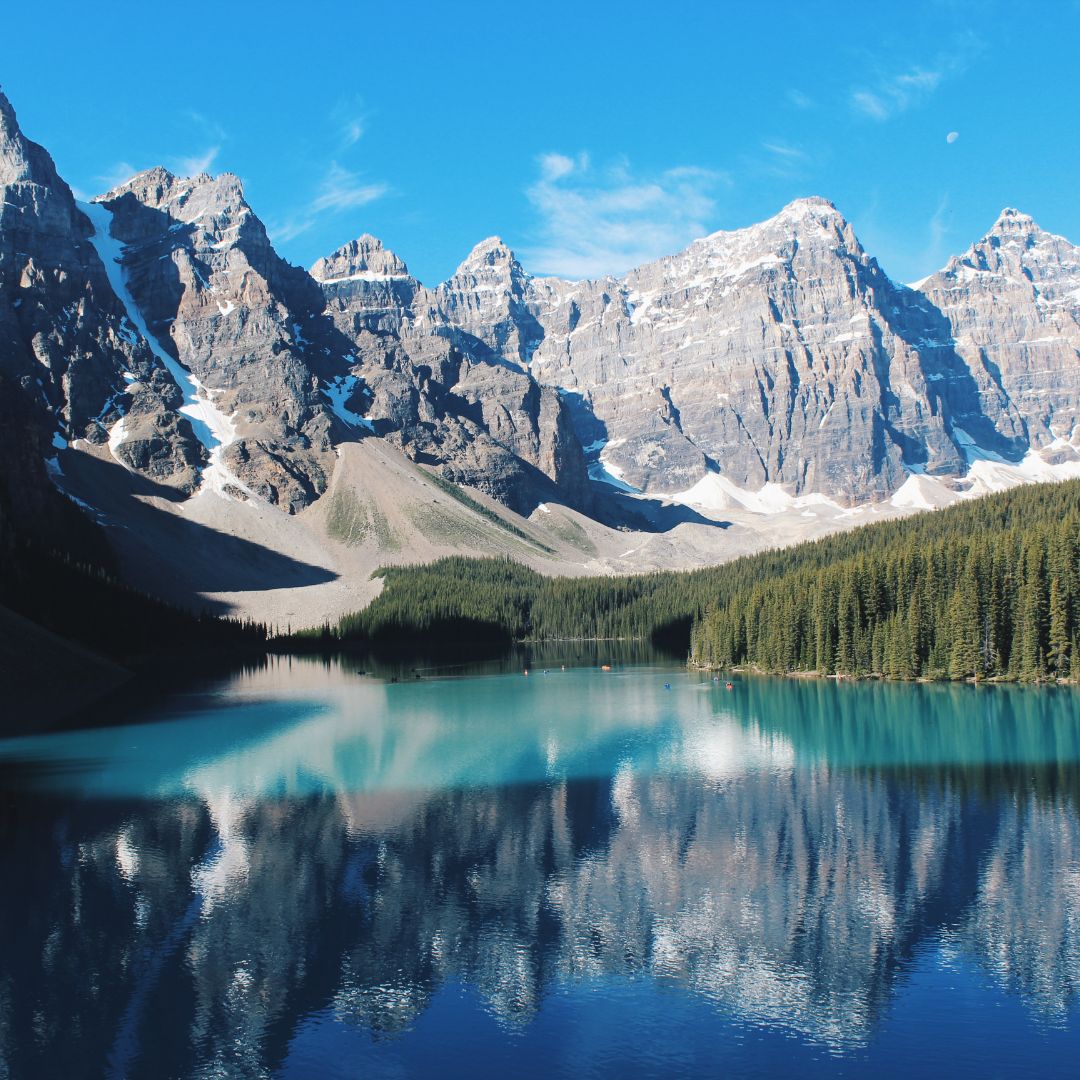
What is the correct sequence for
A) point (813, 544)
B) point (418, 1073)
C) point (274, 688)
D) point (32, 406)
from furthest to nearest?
point (32, 406) < point (813, 544) < point (274, 688) < point (418, 1073)

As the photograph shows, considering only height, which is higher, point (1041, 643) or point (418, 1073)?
point (1041, 643)

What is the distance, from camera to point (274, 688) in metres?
108

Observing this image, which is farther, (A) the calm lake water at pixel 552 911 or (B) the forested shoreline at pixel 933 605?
(B) the forested shoreline at pixel 933 605

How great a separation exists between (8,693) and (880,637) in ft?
243

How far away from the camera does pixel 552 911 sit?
3028cm

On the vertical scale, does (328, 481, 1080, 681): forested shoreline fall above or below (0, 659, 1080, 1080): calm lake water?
above

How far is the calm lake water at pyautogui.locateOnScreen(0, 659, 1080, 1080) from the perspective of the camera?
72.5 feet

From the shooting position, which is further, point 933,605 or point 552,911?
point 933,605

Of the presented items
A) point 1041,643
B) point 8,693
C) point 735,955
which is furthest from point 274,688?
point 735,955

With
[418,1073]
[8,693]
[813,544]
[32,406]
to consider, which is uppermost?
[32,406]

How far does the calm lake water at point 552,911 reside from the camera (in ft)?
72.5

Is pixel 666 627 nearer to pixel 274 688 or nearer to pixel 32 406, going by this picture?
pixel 274 688

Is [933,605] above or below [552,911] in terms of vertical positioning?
above

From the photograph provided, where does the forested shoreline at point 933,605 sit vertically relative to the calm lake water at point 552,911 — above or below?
above
